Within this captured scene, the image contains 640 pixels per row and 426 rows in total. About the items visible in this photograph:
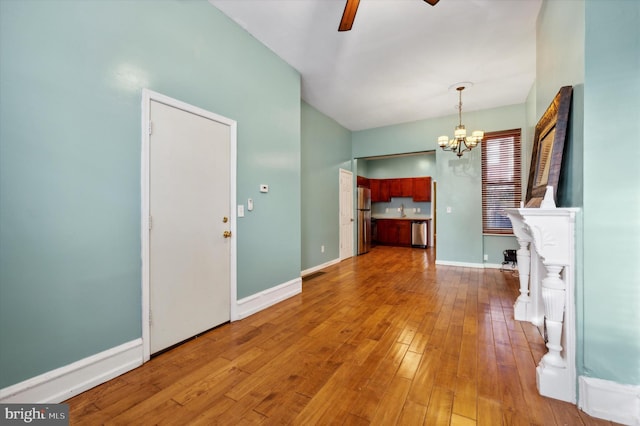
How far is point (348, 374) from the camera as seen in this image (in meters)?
1.86

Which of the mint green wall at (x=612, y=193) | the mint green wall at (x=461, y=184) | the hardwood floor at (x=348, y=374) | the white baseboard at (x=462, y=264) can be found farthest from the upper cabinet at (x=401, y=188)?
the mint green wall at (x=612, y=193)

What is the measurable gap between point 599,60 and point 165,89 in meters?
2.97

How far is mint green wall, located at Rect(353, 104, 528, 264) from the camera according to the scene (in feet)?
16.7

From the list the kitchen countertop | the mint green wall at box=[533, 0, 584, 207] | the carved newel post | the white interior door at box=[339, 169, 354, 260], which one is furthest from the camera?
the kitchen countertop

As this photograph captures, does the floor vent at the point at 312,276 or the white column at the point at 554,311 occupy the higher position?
the white column at the point at 554,311

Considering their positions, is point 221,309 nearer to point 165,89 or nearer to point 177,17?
point 165,89

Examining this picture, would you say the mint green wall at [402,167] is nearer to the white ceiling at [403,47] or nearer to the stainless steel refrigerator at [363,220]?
the stainless steel refrigerator at [363,220]

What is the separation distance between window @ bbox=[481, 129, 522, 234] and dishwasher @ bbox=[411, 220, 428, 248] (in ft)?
8.90

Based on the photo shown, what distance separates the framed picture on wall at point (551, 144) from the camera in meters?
1.68

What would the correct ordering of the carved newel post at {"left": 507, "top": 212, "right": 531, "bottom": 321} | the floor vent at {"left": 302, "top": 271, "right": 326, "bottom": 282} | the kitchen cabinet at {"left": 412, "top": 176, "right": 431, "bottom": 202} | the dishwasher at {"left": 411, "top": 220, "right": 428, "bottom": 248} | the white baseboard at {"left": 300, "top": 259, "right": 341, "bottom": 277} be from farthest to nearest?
the kitchen cabinet at {"left": 412, "top": 176, "right": 431, "bottom": 202} < the dishwasher at {"left": 411, "top": 220, "right": 428, "bottom": 248} < the white baseboard at {"left": 300, "top": 259, "right": 341, "bottom": 277} < the floor vent at {"left": 302, "top": 271, "right": 326, "bottom": 282} < the carved newel post at {"left": 507, "top": 212, "right": 531, "bottom": 321}

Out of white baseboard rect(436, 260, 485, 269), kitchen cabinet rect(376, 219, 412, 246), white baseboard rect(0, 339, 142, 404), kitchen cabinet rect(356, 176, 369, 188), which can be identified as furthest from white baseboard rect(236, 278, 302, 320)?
kitchen cabinet rect(376, 219, 412, 246)

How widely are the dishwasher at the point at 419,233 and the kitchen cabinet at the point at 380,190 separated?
1.30 meters

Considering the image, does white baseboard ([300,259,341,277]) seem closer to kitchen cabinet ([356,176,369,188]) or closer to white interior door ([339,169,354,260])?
white interior door ([339,169,354,260])

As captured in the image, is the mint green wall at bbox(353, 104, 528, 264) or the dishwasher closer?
the mint green wall at bbox(353, 104, 528, 264)
